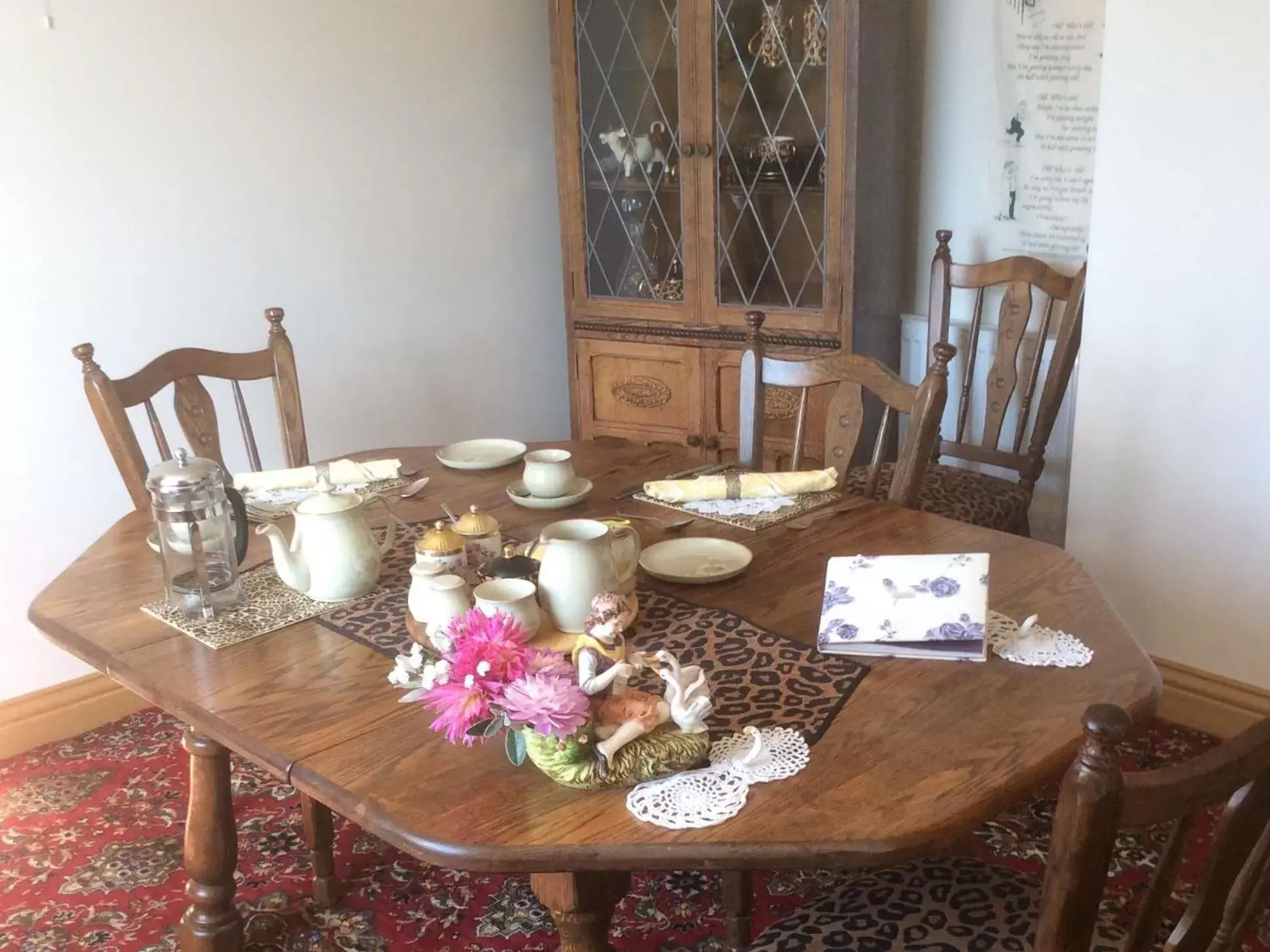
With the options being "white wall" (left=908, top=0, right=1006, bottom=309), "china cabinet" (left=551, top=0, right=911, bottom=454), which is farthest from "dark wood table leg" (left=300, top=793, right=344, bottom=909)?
"white wall" (left=908, top=0, right=1006, bottom=309)

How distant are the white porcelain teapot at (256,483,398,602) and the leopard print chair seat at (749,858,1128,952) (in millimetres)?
673

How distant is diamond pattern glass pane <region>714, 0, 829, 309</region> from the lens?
2.70 meters

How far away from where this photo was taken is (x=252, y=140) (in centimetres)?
266

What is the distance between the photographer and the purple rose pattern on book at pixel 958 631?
4.04 ft

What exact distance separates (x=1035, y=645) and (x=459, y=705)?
67 centimetres

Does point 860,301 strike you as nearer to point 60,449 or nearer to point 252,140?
point 252,140

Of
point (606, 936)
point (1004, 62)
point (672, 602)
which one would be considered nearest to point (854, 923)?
point (606, 936)

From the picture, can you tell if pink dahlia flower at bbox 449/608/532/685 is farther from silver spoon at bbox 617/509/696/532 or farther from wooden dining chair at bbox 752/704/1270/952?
silver spoon at bbox 617/509/696/532

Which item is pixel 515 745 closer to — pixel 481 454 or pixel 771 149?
pixel 481 454

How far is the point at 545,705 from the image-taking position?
0.96 metres

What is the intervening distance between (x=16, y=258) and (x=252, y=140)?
2.03 ft

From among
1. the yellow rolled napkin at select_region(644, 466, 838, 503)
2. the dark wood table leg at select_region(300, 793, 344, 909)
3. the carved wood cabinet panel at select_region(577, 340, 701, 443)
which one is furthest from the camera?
the carved wood cabinet panel at select_region(577, 340, 701, 443)

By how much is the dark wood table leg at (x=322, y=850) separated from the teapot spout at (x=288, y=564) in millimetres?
581

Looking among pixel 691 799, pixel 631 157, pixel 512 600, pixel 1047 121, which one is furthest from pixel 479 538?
pixel 1047 121
